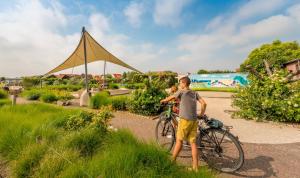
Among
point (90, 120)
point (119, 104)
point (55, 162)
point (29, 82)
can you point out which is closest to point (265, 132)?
point (90, 120)

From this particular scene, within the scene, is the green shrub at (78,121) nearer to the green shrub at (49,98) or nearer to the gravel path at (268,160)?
the gravel path at (268,160)

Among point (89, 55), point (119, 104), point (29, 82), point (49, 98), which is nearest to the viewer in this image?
point (119, 104)

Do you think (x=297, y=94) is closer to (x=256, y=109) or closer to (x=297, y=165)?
(x=256, y=109)

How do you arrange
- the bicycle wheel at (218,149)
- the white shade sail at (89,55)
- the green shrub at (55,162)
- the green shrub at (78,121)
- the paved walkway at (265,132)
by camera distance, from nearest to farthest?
the green shrub at (55,162) → the bicycle wheel at (218,149) → the green shrub at (78,121) → the paved walkway at (265,132) → the white shade sail at (89,55)

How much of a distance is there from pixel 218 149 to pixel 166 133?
1144 mm

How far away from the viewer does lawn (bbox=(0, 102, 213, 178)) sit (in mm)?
2686

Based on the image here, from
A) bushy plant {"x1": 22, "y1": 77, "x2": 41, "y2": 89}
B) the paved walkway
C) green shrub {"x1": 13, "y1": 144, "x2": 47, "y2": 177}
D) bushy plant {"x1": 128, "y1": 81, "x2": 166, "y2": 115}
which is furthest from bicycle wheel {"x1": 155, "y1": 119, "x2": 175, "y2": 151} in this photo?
bushy plant {"x1": 22, "y1": 77, "x2": 41, "y2": 89}

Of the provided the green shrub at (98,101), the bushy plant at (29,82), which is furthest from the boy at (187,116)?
the bushy plant at (29,82)

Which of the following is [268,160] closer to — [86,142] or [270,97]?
[86,142]

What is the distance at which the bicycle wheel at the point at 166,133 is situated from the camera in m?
4.10

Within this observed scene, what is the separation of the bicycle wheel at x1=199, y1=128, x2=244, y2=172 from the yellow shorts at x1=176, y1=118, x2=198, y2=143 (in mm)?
343

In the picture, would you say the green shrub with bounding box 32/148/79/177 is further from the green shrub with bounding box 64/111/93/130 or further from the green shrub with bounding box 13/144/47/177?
the green shrub with bounding box 64/111/93/130

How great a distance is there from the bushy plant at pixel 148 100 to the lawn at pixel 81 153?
3.55 m

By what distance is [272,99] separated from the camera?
22.4ft
